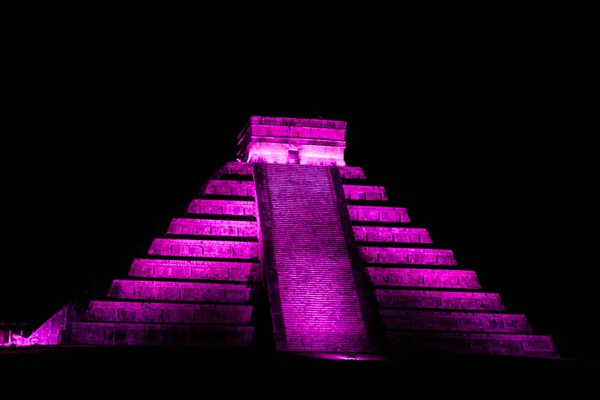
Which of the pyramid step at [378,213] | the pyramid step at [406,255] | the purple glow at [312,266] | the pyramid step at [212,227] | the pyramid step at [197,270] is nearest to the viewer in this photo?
the purple glow at [312,266]

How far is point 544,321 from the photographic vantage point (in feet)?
74.1

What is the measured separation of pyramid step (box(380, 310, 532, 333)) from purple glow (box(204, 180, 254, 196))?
511cm

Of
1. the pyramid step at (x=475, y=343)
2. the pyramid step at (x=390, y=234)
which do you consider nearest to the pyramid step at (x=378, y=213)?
the pyramid step at (x=390, y=234)

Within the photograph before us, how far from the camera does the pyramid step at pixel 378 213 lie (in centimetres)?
2250

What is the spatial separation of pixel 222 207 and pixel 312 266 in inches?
118

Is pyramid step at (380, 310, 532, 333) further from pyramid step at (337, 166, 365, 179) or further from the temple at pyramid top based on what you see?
the temple at pyramid top

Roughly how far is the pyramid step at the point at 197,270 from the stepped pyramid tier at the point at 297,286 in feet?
0.08

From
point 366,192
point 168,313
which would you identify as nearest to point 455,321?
point 366,192

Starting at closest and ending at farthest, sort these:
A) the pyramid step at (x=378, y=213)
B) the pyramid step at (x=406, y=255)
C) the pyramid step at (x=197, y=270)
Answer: the pyramid step at (x=197, y=270) → the pyramid step at (x=406, y=255) → the pyramid step at (x=378, y=213)

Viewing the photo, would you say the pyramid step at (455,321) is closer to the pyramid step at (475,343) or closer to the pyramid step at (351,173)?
the pyramid step at (475,343)

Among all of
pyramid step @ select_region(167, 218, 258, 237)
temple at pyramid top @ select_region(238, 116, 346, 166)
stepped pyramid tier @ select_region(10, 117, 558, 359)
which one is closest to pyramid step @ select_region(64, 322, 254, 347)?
stepped pyramid tier @ select_region(10, 117, 558, 359)

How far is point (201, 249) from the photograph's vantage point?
20734mm

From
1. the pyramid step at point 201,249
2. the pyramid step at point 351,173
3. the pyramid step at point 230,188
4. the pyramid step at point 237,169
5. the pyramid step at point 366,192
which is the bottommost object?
the pyramid step at point 201,249

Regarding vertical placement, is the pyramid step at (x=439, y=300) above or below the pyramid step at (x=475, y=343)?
above
